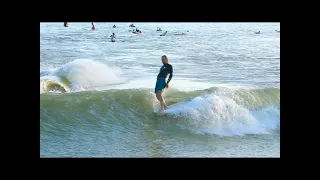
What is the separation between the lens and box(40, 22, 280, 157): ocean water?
745 cm

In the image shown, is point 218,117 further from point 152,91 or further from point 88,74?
point 88,74

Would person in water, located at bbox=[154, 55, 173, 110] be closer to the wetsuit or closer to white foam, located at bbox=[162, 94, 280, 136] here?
the wetsuit

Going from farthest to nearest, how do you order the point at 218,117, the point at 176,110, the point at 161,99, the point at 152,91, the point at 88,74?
the point at 88,74 → the point at 152,91 → the point at 161,99 → the point at 176,110 → the point at 218,117

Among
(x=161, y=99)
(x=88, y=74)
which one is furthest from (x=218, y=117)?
(x=88, y=74)

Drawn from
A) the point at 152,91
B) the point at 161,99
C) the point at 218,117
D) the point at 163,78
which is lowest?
the point at 218,117

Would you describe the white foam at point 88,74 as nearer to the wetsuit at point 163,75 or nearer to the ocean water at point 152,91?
the ocean water at point 152,91

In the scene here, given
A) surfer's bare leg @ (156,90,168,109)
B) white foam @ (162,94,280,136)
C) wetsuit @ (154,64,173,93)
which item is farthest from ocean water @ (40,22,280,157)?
wetsuit @ (154,64,173,93)

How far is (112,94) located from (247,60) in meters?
2.84

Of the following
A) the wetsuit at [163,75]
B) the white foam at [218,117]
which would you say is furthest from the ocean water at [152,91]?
the wetsuit at [163,75]

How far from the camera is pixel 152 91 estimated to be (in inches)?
355

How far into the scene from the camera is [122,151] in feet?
23.4

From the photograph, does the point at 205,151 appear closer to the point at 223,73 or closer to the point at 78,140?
the point at 78,140

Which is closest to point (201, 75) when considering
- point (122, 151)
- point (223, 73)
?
point (223, 73)

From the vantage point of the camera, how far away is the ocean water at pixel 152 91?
745 centimetres
